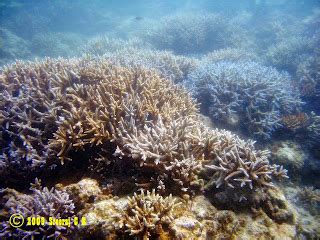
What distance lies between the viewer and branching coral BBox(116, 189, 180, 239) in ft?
8.41

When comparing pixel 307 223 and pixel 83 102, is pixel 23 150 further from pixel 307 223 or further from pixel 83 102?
Result: pixel 307 223

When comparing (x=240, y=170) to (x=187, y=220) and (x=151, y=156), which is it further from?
(x=151, y=156)

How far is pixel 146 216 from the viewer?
8.71 ft

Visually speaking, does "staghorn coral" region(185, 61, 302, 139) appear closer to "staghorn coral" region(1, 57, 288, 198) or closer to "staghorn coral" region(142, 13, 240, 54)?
"staghorn coral" region(1, 57, 288, 198)

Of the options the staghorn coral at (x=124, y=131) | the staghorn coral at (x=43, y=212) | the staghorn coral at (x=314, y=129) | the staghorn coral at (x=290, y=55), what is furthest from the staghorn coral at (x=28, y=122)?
the staghorn coral at (x=290, y=55)

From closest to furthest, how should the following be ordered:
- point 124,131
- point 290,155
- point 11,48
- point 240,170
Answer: point 240,170 → point 124,131 → point 290,155 → point 11,48

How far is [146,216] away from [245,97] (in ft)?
14.4

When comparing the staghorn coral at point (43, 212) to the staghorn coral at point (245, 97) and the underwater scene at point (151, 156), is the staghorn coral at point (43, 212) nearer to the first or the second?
the underwater scene at point (151, 156)

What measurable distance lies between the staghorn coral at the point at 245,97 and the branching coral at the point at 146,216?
11.7ft

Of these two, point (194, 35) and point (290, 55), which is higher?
point (194, 35)

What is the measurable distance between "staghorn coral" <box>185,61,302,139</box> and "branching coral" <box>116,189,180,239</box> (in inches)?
141

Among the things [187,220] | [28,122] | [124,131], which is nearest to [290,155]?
[187,220]

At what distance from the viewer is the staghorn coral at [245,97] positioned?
5.85m

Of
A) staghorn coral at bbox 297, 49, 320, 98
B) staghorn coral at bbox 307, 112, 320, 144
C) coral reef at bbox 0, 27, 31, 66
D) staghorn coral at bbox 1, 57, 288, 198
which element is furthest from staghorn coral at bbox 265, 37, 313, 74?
coral reef at bbox 0, 27, 31, 66
